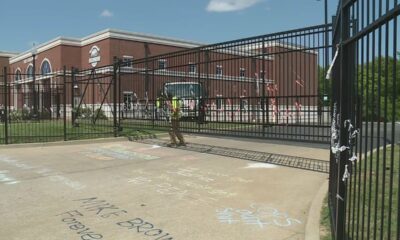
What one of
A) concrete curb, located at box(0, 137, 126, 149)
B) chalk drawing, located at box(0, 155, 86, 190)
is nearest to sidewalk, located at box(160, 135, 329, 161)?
concrete curb, located at box(0, 137, 126, 149)

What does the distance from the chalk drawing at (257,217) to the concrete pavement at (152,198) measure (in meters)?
0.01

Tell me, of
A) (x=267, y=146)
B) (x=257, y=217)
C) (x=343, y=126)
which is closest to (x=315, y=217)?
(x=257, y=217)

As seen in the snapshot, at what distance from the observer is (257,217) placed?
6.21 meters

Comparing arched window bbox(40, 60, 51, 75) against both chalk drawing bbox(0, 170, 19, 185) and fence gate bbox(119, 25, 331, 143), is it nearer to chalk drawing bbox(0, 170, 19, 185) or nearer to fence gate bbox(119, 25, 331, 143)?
fence gate bbox(119, 25, 331, 143)

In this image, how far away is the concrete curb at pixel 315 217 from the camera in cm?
511

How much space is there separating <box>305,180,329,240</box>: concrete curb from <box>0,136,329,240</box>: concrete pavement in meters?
0.11

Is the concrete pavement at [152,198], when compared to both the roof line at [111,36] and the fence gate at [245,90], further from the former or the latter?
the roof line at [111,36]

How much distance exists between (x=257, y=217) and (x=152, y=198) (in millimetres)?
1969

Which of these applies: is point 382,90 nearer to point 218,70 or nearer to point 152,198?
point 152,198

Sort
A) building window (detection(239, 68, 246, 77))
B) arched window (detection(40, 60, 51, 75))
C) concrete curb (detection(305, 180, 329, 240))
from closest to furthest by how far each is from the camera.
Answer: concrete curb (detection(305, 180, 329, 240)), building window (detection(239, 68, 246, 77)), arched window (detection(40, 60, 51, 75))

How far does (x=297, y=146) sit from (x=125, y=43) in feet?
97.5

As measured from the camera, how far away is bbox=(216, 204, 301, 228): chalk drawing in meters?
5.92

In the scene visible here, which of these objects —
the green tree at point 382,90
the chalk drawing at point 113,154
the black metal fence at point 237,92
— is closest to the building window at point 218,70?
the black metal fence at point 237,92

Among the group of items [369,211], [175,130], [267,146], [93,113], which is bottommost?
[267,146]
